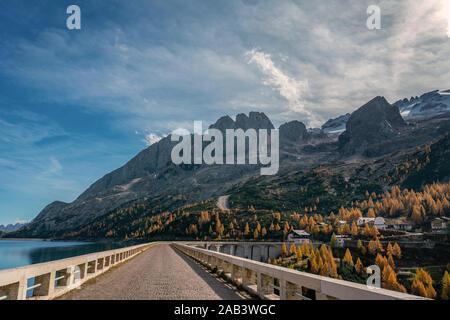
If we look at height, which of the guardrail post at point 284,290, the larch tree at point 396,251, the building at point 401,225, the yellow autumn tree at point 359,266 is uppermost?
the guardrail post at point 284,290

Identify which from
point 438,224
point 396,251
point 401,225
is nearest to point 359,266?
point 396,251

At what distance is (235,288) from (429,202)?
211m

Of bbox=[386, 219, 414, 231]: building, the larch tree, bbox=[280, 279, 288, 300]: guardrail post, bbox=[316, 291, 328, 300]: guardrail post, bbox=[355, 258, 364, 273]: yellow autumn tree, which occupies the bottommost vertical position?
bbox=[355, 258, 364, 273]: yellow autumn tree

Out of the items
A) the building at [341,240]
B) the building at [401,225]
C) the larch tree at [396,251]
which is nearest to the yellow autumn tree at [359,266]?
the larch tree at [396,251]

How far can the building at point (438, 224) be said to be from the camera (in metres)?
143

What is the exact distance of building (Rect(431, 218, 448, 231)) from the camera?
143 m

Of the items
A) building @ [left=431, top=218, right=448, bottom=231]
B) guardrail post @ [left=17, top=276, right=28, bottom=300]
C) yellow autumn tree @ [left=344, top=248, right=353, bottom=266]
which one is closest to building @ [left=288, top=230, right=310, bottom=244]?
yellow autumn tree @ [left=344, top=248, right=353, bottom=266]

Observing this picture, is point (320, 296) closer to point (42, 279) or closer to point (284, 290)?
point (284, 290)

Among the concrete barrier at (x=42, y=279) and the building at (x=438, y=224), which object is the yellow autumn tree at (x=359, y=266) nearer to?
the building at (x=438, y=224)

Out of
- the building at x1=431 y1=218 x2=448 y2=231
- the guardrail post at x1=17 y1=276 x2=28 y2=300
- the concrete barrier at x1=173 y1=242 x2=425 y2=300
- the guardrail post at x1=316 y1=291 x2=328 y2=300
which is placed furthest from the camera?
the building at x1=431 y1=218 x2=448 y2=231

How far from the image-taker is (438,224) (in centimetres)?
14612

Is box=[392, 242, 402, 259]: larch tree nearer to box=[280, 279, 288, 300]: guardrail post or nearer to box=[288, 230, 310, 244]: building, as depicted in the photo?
box=[288, 230, 310, 244]: building
